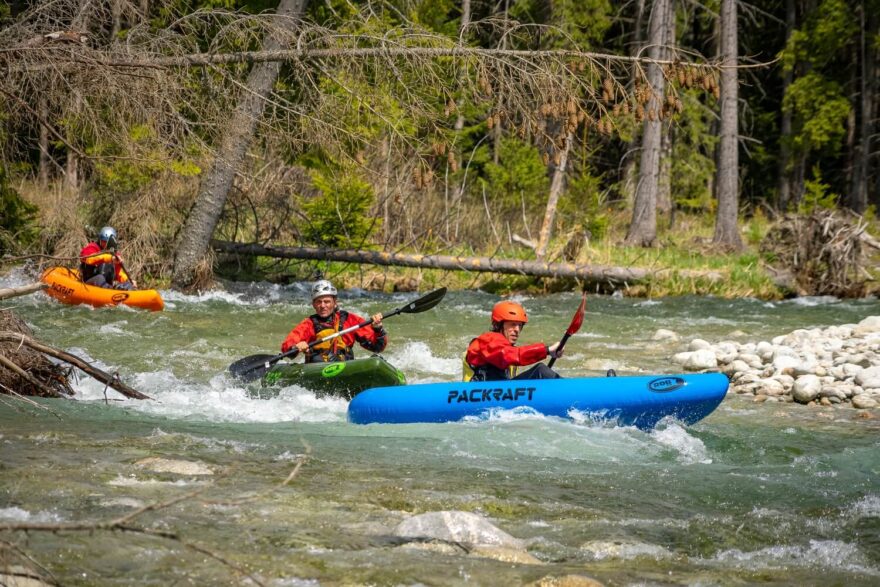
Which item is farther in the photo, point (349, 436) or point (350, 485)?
point (349, 436)

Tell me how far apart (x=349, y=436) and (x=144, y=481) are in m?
1.88

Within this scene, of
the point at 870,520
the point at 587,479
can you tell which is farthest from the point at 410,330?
the point at 870,520

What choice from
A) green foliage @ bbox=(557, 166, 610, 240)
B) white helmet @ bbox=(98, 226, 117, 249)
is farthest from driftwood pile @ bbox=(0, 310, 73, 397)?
green foliage @ bbox=(557, 166, 610, 240)

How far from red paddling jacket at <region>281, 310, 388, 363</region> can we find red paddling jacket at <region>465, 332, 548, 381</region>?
1479 millimetres

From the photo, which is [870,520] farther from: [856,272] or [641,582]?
[856,272]

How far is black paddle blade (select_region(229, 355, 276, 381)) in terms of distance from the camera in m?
8.38

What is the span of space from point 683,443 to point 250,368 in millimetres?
3759

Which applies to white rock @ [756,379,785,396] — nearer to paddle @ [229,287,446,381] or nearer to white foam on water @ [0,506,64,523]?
paddle @ [229,287,446,381]

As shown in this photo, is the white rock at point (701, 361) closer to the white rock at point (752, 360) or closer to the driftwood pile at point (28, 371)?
the white rock at point (752, 360)

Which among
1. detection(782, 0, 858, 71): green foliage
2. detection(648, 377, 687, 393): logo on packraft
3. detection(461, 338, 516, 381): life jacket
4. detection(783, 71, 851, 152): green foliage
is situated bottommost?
detection(461, 338, 516, 381): life jacket

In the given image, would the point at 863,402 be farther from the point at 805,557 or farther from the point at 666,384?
the point at 805,557

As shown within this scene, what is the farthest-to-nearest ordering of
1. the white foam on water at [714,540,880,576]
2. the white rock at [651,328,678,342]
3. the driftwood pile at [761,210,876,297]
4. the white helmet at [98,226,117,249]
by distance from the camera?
the driftwood pile at [761,210,876,297]
the white helmet at [98,226,117,249]
the white rock at [651,328,678,342]
the white foam on water at [714,540,880,576]

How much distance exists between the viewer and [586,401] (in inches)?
264

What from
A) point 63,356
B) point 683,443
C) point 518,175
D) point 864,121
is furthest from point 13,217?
point 864,121
